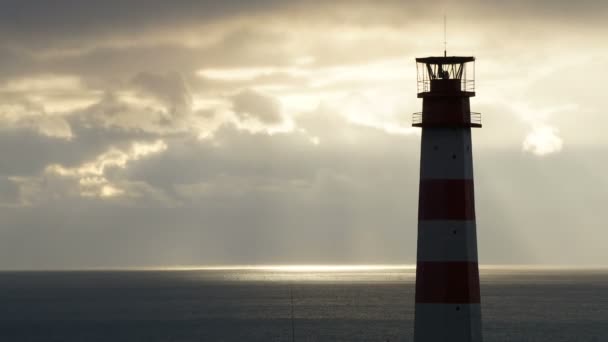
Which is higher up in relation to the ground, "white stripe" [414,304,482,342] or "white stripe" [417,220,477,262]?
"white stripe" [417,220,477,262]

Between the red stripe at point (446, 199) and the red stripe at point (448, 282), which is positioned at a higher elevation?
the red stripe at point (446, 199)

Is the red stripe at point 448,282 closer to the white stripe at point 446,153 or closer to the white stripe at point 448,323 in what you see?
the white stripe at point 448,323

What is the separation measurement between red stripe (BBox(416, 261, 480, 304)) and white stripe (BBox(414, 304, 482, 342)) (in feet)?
0.72

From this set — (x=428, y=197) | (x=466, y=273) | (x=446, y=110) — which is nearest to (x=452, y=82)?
(x=446, y=110)

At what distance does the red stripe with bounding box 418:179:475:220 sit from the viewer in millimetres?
31391

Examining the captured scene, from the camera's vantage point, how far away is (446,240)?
Result: 31406 mm

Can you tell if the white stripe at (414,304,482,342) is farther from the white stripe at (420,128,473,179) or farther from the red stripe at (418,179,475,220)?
the white stripe at (420,128,473,179)

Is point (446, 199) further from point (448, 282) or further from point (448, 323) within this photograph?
point (448, 323)

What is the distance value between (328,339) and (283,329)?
656 inches

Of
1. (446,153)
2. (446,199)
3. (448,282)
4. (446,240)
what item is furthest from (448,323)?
(446,153)

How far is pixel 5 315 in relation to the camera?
527 ft

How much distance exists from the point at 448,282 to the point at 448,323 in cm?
126

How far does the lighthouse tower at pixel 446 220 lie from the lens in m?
31.3

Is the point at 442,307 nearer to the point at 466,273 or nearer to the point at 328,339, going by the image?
the point at 466,273
